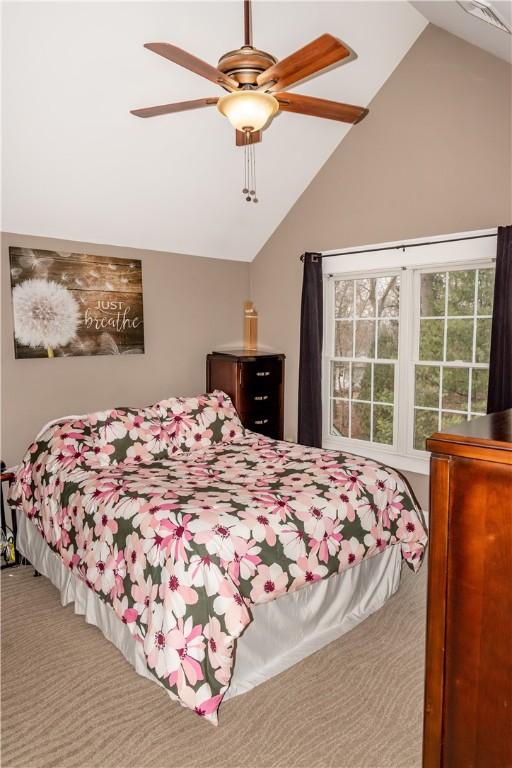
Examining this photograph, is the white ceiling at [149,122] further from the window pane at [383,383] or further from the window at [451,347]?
the window pane at [383,383]

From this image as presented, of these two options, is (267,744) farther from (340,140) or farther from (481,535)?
(340,140)

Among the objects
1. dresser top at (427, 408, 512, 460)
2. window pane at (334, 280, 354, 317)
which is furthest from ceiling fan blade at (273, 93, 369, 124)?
window pane at (334, 280, 354, 317)

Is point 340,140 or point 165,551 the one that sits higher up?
point 340,140

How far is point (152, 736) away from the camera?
198 centimetres

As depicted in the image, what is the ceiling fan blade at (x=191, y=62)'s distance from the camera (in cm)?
196

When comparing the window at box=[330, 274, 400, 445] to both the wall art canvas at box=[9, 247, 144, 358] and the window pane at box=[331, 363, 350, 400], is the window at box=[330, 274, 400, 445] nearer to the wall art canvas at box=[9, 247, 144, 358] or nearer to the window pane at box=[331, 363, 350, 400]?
the window pane at box=[331, 363, 350, 400]

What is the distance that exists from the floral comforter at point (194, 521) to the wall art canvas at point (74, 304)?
75 centimetres

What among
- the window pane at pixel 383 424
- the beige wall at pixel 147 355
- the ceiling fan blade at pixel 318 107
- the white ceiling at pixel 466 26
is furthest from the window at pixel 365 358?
the ceiling fan blade at pixel 318 107

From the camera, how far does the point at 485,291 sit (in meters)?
3.68

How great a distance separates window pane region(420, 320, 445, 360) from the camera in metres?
3.96

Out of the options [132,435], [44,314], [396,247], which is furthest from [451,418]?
[44,314]

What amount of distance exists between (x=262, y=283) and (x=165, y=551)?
3.37 m

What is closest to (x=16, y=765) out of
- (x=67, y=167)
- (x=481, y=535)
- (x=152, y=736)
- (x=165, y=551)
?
(x=152, y=736)

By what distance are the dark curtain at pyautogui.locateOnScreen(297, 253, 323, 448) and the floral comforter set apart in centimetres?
101
